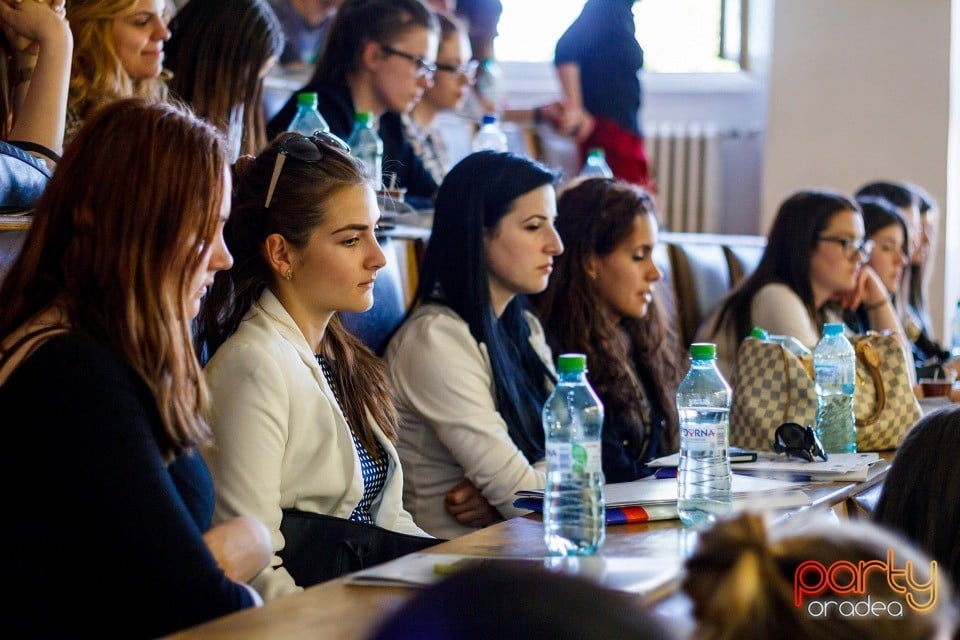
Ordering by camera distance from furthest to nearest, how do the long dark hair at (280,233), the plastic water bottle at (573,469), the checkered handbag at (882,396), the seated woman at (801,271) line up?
the seated woman at (801,271) → the checkered handbag at (882,396) → the long dark hair at (280,233) → the plastic water bottle at (573,469)

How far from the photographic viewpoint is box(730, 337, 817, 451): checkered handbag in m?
2.29

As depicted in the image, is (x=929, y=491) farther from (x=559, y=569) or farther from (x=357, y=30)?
(x=357, y=30)

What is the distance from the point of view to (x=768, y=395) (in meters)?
2.32

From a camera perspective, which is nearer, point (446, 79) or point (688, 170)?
point (446, 79)

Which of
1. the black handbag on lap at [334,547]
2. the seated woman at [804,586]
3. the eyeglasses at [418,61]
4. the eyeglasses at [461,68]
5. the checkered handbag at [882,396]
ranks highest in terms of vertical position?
the eyeglasses at [418,61]

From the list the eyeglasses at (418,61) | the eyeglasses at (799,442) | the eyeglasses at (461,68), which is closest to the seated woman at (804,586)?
the eyeglasses at (799,442)

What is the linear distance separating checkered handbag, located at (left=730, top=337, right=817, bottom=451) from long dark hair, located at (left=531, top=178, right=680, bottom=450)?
0.25 metres

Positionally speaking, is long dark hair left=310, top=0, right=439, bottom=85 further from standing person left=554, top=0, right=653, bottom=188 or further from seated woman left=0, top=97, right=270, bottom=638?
seated woman left=0, top=97, right=270, bottom=638

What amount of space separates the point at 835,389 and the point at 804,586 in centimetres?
167

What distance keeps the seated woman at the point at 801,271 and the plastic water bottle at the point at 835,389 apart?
779mm

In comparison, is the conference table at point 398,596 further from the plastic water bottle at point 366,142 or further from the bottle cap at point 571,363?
the plastic water bottle at point 366,142

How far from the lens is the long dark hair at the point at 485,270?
2.21m

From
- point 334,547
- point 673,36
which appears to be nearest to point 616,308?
point 334,547

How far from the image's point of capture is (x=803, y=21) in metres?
5.64
